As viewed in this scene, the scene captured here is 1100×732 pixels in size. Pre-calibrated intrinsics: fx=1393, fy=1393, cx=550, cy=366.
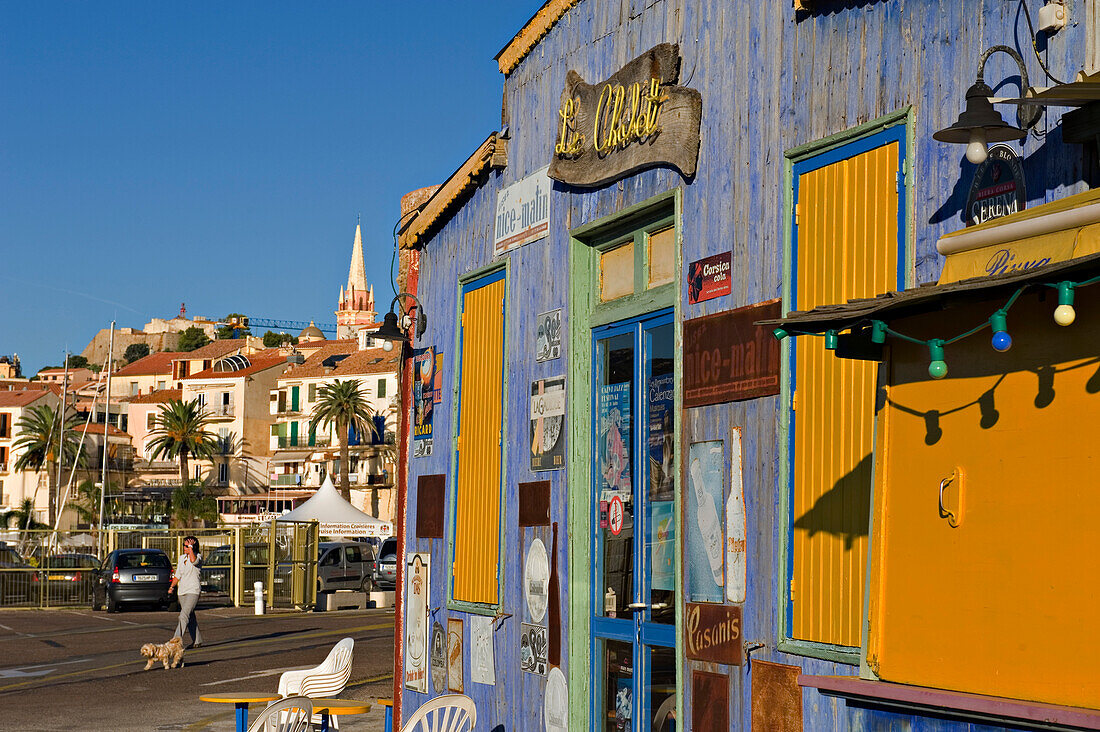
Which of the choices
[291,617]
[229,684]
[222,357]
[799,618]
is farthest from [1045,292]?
[222,357]

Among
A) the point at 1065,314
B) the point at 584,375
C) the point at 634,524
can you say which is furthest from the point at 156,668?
the point at 1065,314

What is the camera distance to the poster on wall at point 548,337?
10.2m

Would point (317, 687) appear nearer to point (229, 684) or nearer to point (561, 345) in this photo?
point (561, 345)

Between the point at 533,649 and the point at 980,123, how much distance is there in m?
5.82

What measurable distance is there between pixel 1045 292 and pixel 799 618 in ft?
9.84

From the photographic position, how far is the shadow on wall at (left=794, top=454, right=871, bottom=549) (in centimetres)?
670

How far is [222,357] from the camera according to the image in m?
126

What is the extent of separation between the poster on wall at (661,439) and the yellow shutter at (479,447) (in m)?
2.23

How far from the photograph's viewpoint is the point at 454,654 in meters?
11.5

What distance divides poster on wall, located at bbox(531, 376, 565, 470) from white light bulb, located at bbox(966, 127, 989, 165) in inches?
185

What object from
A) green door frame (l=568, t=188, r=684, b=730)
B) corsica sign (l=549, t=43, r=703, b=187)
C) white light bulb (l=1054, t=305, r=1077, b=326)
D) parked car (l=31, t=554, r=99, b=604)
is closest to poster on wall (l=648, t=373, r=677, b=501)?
green door frame (l=568, t=188, r=684, b=730)

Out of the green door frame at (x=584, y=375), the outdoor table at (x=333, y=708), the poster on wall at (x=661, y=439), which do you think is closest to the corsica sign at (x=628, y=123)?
the green door frame at (x=584, y=375)

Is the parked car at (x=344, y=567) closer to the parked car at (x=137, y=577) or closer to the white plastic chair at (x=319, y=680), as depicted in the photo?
the parked car at (x=137, y=577)

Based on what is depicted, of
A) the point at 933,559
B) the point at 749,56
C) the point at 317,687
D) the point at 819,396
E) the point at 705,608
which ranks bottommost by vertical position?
the point at 317,687
